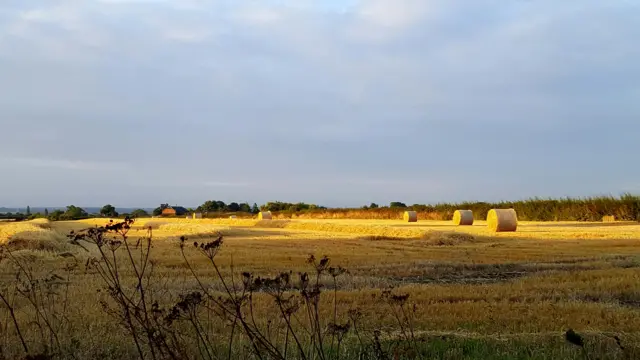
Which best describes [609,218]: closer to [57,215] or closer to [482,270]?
[482,270]

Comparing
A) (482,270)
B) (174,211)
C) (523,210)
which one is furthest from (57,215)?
(482,270)

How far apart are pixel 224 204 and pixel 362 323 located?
298 feet

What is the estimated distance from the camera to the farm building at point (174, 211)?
305 ft

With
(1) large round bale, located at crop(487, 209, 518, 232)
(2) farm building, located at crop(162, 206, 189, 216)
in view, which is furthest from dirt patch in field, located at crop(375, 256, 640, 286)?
(2) farm building, located at crop(162, 206, 189, 216)

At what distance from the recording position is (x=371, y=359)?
207 inches

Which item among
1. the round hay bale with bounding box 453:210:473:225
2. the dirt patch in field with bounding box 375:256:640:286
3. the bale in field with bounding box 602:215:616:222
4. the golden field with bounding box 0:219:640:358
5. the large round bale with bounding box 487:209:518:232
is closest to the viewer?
the golden field with bounding box 0:219:640:358

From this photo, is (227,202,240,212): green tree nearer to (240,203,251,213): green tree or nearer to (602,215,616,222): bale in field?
(240,203,251,213): green tree

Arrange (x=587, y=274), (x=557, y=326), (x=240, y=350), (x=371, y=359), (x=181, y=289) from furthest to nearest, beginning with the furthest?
(x=587, y=274), (x=181, y=289), (x=557, y=326), (x=240, y=350), (x=371, y=359)

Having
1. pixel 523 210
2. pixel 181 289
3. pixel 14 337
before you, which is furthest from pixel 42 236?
pixel 523 210

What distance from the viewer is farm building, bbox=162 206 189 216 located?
9287 cm

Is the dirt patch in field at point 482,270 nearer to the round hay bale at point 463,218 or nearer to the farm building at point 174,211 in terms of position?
the round hay bale at point 463,218

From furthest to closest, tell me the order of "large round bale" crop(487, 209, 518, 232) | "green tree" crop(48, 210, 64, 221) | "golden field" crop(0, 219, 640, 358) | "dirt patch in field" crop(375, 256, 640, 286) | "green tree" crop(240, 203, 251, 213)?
1. "green tree" crop(240, 203, 251, 213)
2. "green tree" crop(48, 210, 64, 221)
3. "large round bale" crop(487, 209, 518, 232)
4. "dirt patch in field" crop(375, 256, 640, 286)
5. "golden field" crop(0, 219, 640, 358)

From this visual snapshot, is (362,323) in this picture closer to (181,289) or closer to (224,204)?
(181,289)

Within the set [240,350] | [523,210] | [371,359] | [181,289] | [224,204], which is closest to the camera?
[371,359]
